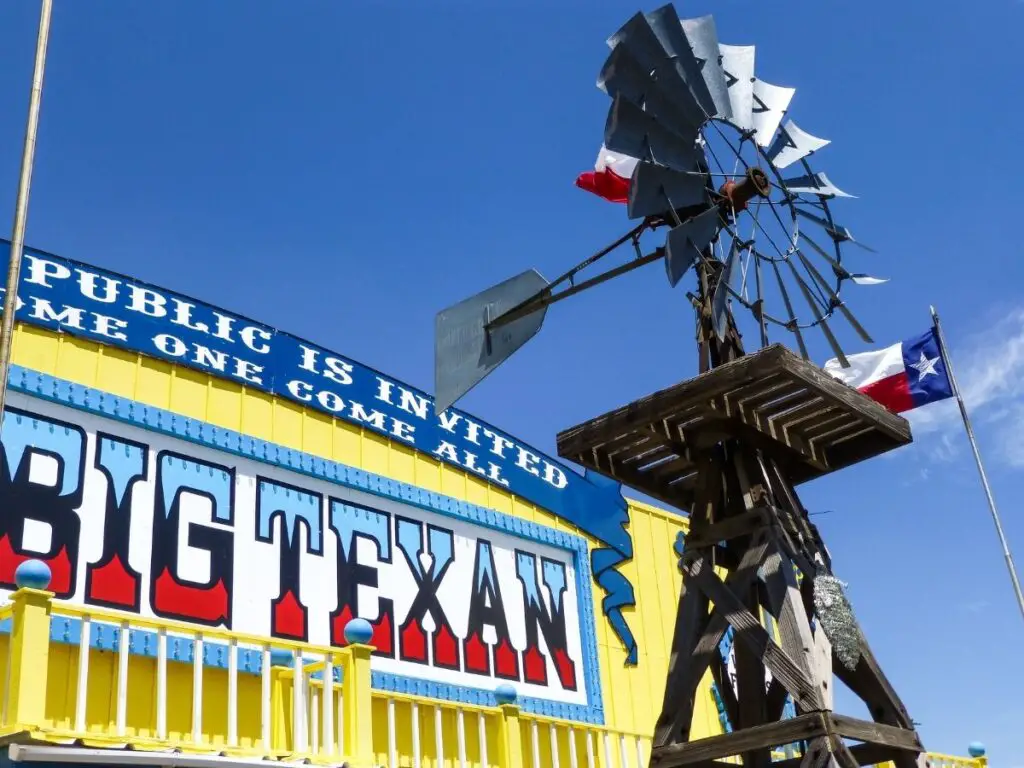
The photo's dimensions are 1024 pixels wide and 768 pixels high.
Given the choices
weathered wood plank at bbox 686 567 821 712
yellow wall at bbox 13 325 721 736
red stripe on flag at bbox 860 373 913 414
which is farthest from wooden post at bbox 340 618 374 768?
red stripe on flag at bbox 860 373 913 414

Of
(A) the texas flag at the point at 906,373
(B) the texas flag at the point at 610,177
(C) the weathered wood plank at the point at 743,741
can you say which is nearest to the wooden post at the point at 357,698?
(C) the weathered wood plank at the point at 743,741

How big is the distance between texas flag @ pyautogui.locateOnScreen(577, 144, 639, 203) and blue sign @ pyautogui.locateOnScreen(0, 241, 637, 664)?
2.91 m

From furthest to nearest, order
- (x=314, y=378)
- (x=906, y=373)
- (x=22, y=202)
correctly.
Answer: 1. (x=906, y=373)
2. (x=314, y=378)
3. (x=22, y=202)

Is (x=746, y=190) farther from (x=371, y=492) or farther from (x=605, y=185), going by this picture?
(x=371, y=492)

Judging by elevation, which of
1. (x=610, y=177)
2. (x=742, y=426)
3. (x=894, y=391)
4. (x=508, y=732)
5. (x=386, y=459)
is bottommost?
(x=508, y=732)

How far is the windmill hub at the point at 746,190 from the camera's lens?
26.8 feet

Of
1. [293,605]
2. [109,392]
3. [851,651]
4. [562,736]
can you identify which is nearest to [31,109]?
[109,392]

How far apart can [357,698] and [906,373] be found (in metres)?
9.89

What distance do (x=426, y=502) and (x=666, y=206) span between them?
17.3ft

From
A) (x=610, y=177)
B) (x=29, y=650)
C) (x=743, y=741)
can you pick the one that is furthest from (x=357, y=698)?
(x=610, y=177)

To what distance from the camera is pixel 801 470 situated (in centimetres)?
842

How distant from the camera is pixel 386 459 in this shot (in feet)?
39.0

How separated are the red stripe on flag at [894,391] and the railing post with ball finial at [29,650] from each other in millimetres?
11503

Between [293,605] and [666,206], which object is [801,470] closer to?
[666,206]
